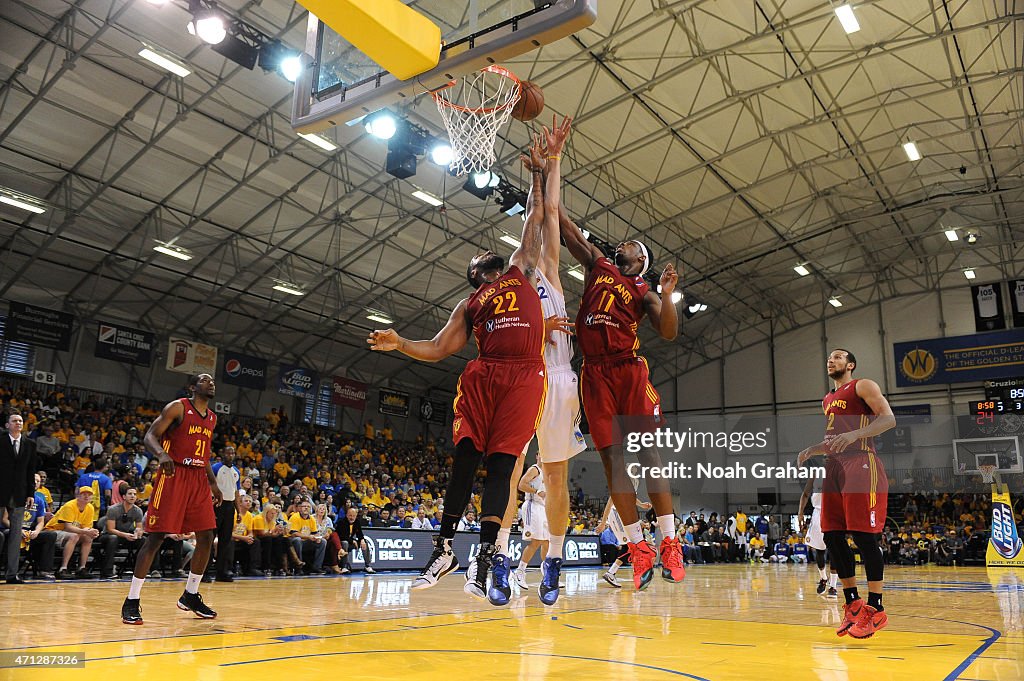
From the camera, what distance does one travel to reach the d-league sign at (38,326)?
69.2 ft

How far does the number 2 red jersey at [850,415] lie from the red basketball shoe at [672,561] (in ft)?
6.88

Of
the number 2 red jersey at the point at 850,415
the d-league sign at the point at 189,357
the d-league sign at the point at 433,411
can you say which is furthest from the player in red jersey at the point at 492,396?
the d-league sign at the point at 433,411

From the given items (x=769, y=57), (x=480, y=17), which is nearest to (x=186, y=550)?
(x=480, y=17)

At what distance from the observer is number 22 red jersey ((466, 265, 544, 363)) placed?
4422mm

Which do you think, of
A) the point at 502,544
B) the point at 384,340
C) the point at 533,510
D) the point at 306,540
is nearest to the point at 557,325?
the point at 384,340

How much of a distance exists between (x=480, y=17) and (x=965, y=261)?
30.7m

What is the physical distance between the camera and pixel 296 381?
28219mm

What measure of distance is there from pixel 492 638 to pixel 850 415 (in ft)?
10.5

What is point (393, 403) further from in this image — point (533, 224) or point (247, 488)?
point (533, 224)

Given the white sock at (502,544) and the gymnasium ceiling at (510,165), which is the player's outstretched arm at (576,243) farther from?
the gymnasium ceiling at (510,165)

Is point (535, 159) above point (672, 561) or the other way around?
above

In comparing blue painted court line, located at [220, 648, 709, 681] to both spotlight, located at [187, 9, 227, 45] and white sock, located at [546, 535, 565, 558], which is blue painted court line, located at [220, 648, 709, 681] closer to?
white sock, located at [546, 535, 565, 558]

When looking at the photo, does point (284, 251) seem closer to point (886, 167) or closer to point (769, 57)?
point (769, 57)

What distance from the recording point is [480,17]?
21.3 ft
